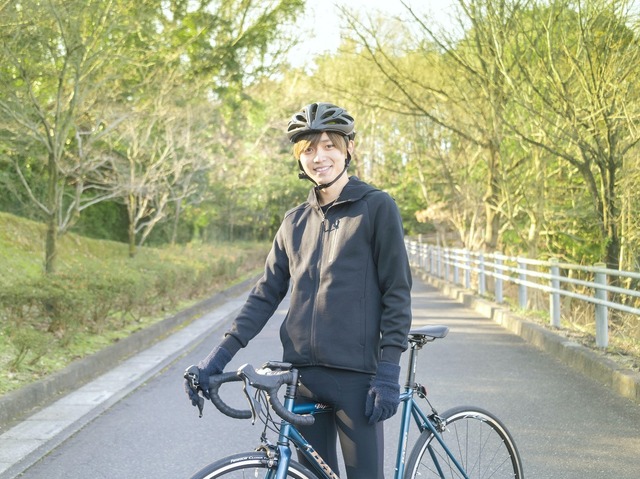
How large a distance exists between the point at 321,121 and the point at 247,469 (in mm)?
1216

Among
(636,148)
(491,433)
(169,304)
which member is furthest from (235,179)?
(491,433)

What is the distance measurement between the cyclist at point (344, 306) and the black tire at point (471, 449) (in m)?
0.45

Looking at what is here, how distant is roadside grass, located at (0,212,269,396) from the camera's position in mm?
8492

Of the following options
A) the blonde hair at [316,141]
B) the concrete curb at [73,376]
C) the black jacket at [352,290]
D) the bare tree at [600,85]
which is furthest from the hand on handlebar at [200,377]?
the bare tree at [600,85]

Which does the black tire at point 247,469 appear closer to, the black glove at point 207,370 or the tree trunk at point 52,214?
the black glove at point 207,370

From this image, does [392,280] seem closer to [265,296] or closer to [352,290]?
[352,290]

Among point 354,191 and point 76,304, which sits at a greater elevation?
point 354,191

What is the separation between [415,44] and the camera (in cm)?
1969

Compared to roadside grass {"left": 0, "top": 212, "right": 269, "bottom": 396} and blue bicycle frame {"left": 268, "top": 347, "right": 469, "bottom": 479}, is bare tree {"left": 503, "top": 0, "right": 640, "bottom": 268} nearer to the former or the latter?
roadside grass {"left": 0, "top": 212, "right": 269, "bottom": 396}

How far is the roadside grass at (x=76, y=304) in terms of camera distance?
27.9ft

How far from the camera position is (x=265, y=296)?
3.33m

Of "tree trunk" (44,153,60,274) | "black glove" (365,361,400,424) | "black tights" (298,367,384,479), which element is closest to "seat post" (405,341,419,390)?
"black tights" (298,367,384,479)

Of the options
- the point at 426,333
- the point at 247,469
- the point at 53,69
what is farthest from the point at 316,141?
the point at 53,69

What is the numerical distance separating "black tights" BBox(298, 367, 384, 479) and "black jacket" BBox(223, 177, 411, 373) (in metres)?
0.05
